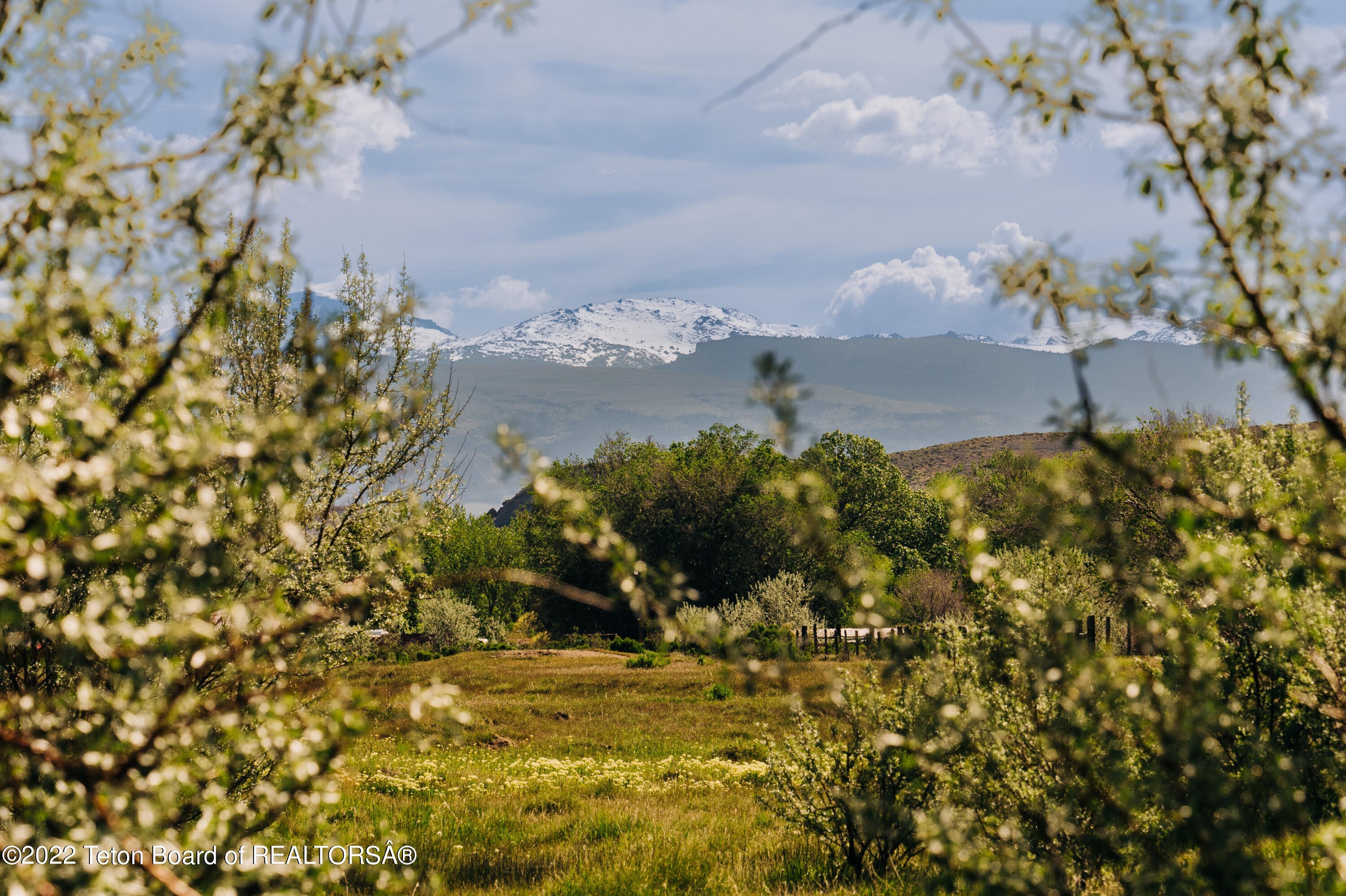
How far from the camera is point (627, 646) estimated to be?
44.5 m

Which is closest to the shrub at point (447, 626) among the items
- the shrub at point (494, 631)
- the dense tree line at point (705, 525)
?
the shrub at point (494, 631)

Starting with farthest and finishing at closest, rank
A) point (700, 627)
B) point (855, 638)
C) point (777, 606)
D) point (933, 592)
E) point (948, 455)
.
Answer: point (948, 455) → point (933, 592) → point (777, 606) → point (855, 638) → point (700, 627)

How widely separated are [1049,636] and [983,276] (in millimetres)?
1388

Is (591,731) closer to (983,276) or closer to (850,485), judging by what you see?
(983,276)

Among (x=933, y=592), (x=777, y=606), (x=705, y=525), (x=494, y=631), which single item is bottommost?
(x=494, y=631)

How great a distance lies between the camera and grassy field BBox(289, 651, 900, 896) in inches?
278

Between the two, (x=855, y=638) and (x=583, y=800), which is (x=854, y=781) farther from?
(x=855, y=638)

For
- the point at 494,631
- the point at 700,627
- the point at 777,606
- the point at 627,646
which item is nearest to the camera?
the point at 700,627

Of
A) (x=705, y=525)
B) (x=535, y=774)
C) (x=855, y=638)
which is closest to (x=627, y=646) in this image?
(x=705, y=525)

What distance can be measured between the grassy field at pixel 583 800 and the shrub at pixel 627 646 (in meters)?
21.2

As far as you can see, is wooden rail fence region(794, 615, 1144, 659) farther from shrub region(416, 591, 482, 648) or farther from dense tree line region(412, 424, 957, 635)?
shrub region(416, 591, 482, 648)

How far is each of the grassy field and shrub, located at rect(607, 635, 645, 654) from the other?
2122 centimetres

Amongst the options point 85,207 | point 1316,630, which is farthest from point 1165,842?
point 85,207

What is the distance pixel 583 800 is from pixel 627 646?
34.4m
